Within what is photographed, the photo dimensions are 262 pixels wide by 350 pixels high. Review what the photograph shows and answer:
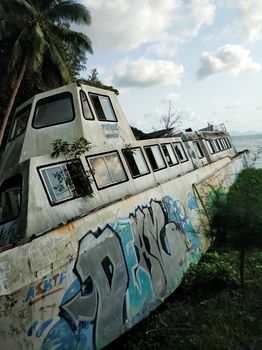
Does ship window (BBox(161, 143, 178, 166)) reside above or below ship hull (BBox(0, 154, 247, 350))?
above

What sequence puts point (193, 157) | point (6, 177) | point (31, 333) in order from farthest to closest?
point (193, 157) → point (6, 177) → point (31, 333)

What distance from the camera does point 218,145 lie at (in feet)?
77.8

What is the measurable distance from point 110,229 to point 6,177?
2.82 meters

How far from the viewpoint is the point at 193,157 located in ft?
54.2

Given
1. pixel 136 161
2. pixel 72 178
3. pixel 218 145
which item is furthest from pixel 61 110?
pixel 218 145

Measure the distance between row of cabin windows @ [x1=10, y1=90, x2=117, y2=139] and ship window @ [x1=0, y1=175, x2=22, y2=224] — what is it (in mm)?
2199

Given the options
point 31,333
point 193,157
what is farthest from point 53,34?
point 31,333

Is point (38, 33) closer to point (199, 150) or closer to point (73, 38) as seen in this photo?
point (73, 38)

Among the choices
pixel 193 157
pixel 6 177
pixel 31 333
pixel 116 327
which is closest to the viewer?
pixel 31 333

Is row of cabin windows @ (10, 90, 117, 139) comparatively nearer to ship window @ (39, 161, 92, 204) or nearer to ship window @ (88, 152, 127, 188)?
ship window @ (88, 152, 127, 188)

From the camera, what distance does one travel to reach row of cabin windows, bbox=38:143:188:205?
8.21m

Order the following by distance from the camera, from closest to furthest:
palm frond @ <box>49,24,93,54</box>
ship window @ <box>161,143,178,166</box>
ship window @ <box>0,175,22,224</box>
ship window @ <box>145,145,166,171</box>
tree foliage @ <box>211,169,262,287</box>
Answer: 1. ship window @ <box>0,175,22,224</box>
2. tree foliage @ <box>211,169,262,287</box>
3. ship window @ <box>145,145,166,171</box>
4. ship window @ <box>161,143,178,166</box>
5. palm frond @ <box>49,24,93,54</box>

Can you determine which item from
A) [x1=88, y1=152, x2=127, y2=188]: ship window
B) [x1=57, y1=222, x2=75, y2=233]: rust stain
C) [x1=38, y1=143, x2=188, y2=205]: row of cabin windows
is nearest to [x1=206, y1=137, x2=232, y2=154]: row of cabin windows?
[x1=38, y1=143, x2=188, y2=205]: row of cabin windows

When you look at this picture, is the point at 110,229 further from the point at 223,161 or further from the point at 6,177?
the point at 223,161
